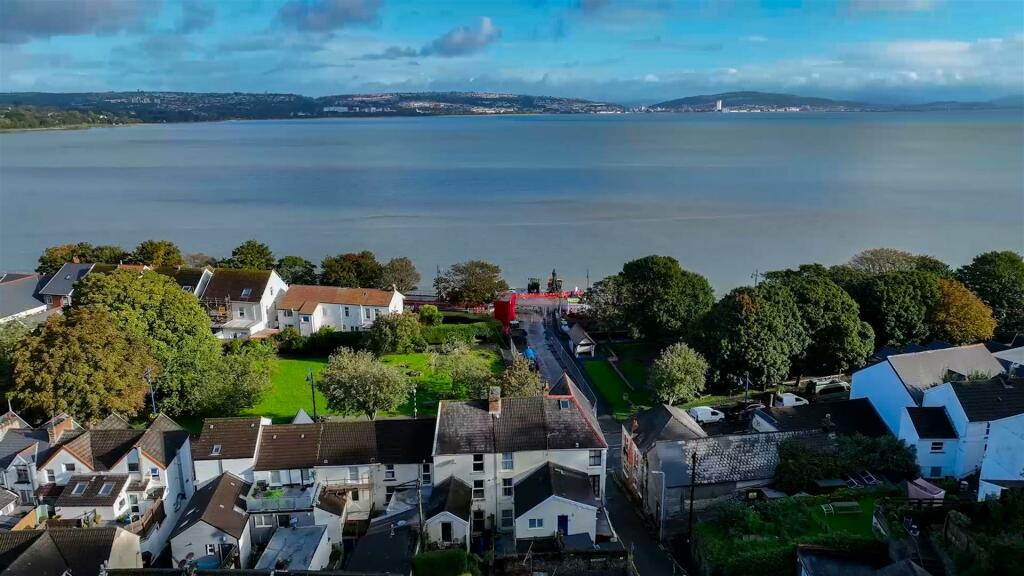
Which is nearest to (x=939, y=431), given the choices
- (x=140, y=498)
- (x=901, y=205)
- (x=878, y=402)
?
(x=878, y=402)

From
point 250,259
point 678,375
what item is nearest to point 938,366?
point 678,375

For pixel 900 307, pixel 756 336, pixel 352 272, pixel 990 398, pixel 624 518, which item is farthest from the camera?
pixel 352 272

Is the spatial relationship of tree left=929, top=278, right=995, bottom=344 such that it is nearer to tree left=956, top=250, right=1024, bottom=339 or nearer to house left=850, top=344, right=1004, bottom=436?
tree left=956, top=250, right=1024, bottom=339

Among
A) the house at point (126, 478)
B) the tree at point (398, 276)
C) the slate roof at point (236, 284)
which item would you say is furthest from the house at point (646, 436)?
the tree at point (398, 276)

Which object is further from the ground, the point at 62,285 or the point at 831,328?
the point at 831,328

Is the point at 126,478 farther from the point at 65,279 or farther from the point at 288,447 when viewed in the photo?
the point at 65,279

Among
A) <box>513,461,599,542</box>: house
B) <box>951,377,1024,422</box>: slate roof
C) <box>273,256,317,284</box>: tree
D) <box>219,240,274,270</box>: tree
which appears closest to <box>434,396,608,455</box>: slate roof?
<box>513,461,599,542</box>: house

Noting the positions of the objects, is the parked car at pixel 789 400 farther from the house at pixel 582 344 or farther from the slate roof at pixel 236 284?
the slate roof at pixel 236 284
